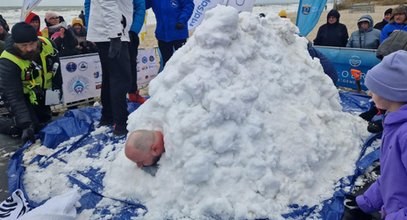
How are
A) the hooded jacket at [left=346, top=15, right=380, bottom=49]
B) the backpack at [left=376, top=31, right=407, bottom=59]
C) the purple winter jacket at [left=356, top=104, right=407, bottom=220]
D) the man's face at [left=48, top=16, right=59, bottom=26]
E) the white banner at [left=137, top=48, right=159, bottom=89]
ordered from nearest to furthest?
1. the purple winter jacket at [left=356, top=104, right=407, bottom=220]
2. the backpack at [left=376, top=31, right=407, bottom=59]
3. the hooded jacket at [left=346, top=15, right=380, bottom=49]
4. the man's face at [left=48, top=16, right=59, bottom=26]
5. the white banner at [left=137, top=48, right=159, bottom=89]

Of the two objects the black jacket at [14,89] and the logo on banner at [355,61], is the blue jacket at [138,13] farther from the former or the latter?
the logo on banner at [355,61]

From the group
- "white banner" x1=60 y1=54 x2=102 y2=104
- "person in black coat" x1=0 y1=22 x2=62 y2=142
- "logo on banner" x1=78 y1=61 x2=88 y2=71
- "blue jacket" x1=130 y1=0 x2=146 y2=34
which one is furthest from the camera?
"logo on banner" x1=78 y1=61 x2=88 y2=71

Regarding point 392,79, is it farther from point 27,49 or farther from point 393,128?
A: point 27,49

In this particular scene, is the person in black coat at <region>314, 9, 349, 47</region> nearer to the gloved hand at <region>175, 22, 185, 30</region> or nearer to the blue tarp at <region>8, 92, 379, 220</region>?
the blue tarp at <region>8, 92, 379, 220</region>

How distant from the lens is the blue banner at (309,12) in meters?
6.90

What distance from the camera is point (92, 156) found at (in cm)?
330

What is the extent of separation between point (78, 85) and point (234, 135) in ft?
12.5

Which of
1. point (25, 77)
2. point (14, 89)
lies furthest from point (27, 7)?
point (14, 89)

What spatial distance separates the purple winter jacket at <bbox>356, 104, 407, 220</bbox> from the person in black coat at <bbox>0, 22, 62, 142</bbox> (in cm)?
343

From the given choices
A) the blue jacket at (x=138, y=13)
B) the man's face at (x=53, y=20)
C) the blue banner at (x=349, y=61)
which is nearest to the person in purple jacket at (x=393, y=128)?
the blue jacket at (x=138, y=13)

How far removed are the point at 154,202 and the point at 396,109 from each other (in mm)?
1560

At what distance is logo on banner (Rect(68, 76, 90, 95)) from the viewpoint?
5434 mm

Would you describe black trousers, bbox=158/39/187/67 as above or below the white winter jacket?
below

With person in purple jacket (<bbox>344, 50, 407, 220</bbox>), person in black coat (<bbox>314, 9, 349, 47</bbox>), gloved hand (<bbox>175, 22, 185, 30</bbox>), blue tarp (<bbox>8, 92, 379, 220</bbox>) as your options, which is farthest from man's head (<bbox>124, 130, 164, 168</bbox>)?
person in black coat (<bbox>314, 9, 349, 47</bbox>)
